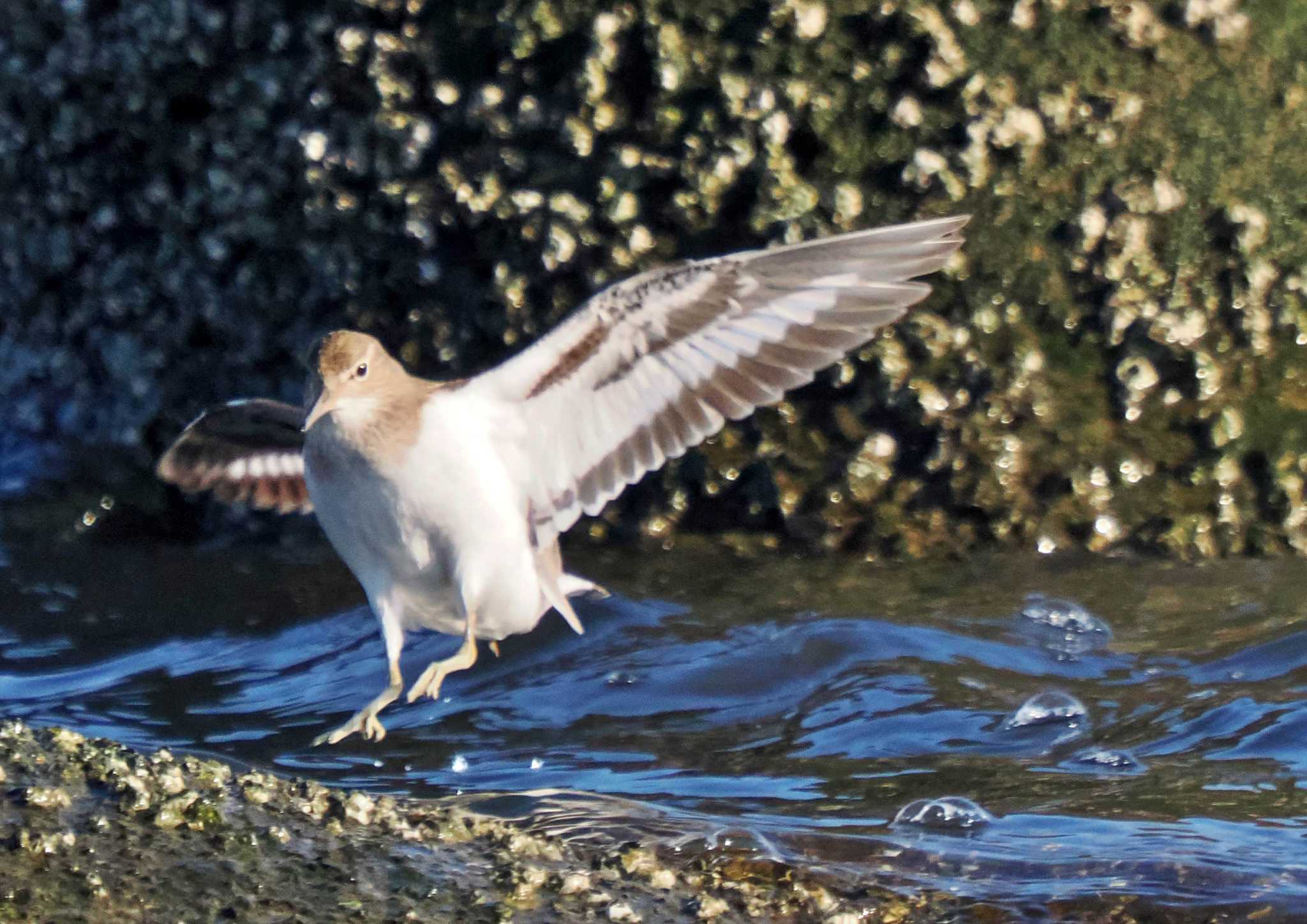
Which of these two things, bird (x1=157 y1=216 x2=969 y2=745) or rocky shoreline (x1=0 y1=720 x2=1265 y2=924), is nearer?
rocky shoreline (x1=0 y1=720 x2=1265 y2=924)

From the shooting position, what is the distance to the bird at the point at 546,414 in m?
4.98

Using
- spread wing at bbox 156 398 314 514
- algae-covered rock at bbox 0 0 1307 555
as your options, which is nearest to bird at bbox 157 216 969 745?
spread wing at bbox 156 398 314 514

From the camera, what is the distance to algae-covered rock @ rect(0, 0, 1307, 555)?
6203 mm

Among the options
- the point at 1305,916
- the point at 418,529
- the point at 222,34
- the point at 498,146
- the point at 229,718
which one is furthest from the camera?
the point at 222,34

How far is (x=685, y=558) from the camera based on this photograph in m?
6.62

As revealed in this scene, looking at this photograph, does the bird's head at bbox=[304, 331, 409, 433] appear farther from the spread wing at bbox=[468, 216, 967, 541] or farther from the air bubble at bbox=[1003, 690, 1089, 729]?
the air bubble at bbox=[1003, 690, 1089, 729]

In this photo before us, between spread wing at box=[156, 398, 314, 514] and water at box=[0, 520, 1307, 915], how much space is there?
43 cm

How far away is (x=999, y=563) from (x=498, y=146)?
2253 mm

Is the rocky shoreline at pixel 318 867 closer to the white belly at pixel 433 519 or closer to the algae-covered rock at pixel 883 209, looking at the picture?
the white belly at pixel 433 519

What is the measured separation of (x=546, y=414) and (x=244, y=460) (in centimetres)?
152

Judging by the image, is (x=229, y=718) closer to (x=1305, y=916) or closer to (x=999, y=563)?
(x=999, y=563)

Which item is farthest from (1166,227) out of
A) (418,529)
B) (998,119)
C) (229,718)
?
(229,718)

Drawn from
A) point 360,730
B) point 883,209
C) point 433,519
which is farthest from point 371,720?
point 883,209

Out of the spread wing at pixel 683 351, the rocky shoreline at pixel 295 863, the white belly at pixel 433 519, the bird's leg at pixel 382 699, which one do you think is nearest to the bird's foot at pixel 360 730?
the bird's leg at pixel 382 699
